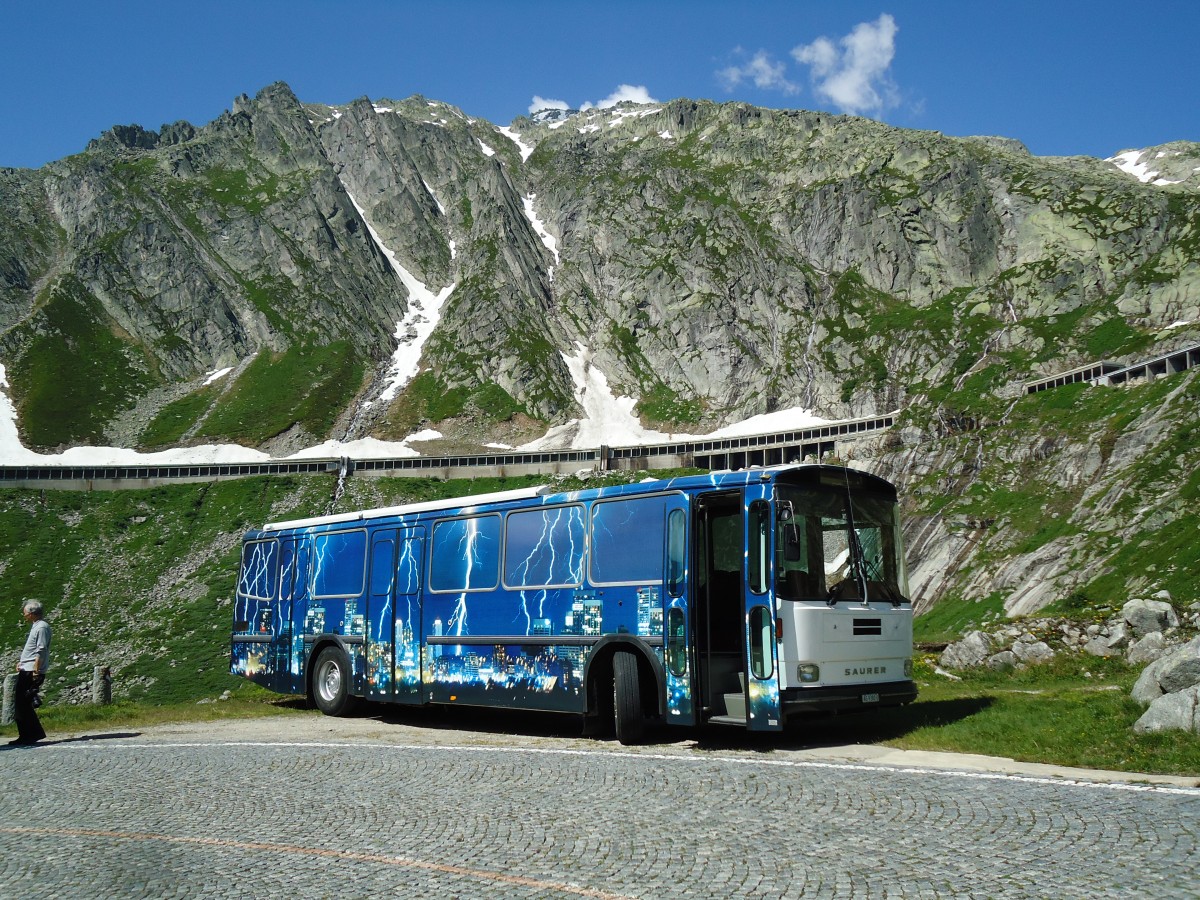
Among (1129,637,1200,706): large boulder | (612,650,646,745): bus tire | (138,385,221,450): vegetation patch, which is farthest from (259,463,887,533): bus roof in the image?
(138,385,221,450): vegetation patch

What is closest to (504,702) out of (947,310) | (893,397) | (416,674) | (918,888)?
(416,674)

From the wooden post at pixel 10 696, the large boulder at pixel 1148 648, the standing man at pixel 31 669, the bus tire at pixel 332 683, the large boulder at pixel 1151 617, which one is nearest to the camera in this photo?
the standing man at pixel 31 669

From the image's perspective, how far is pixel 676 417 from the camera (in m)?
163

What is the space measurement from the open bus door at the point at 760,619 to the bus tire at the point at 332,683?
38.7 feet

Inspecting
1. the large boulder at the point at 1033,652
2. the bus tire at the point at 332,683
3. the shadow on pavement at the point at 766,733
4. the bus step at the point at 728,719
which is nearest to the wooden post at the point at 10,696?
the bus tire at the point at 332,683

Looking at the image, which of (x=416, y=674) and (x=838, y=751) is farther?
(x=416, y=674)

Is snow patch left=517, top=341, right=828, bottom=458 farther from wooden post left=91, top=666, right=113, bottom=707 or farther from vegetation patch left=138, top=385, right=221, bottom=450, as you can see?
wooden post left=91, top=666, right=113, bottom=707

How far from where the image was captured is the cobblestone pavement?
7.09m

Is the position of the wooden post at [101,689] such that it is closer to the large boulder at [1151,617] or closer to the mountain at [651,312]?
the large boulder at [1151,617]

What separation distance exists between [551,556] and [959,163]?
183812 mm

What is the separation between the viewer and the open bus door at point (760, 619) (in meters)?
14.0

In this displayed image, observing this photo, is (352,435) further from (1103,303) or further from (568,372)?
(1103,303)

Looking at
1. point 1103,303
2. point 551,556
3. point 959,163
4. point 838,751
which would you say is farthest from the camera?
point 959,163

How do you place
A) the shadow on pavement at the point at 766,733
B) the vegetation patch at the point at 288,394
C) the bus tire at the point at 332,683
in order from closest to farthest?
the shadow on pavement at the point at 766,733 < the bus tire at the point at 332,683 < the vegetation patch at the point at 288,394
